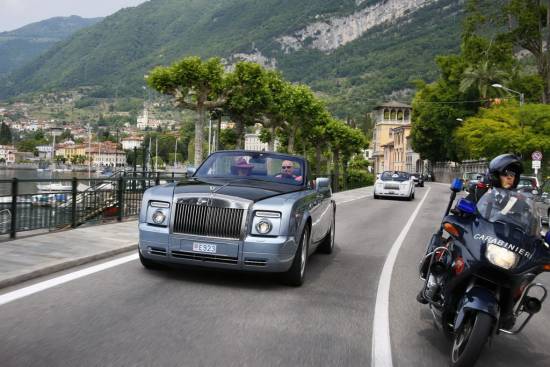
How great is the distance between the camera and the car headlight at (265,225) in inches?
271

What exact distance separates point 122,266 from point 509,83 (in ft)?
196

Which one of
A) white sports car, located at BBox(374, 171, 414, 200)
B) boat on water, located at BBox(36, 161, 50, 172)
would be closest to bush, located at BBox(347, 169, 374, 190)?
white sports car, located at BBox(374, 171, 414, 200)

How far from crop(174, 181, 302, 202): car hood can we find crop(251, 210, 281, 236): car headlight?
0.22m

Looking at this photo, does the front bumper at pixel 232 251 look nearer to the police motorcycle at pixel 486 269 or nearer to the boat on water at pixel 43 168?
the police motorcycle at pixel 486 269

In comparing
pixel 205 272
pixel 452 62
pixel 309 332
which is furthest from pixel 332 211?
pixel 452 62

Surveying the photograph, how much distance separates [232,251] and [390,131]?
145422 millimetres

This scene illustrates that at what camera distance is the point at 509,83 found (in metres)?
61.7

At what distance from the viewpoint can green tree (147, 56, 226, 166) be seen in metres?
32.7

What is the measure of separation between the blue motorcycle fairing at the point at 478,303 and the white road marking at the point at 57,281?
158 inches

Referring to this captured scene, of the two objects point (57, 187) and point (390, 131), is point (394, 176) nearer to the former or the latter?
point (57, 187)

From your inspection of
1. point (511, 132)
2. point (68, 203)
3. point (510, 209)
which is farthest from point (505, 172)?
point (511, 132)

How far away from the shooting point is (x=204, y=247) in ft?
22.5

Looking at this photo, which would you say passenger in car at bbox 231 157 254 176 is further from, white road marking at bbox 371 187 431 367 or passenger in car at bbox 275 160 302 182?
white road marking at bbox 371 187 431 367

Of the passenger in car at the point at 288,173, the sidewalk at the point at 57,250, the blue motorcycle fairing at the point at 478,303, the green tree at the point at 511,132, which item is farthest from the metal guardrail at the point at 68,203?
the green tree at the point at 511,132
